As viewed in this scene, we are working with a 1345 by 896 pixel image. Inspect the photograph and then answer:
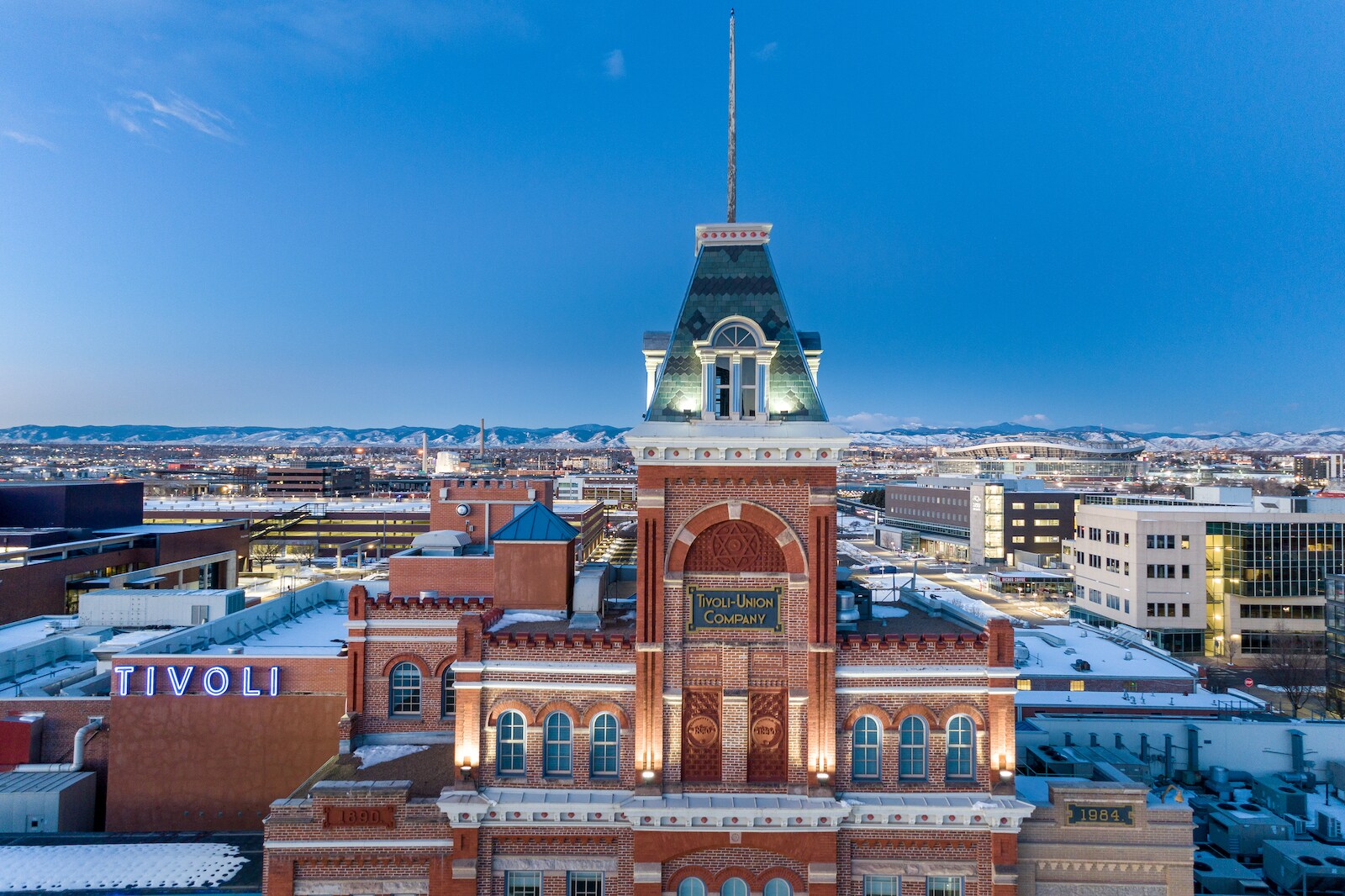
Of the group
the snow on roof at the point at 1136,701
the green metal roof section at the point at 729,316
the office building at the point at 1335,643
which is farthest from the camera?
the office building at the point at 1335,643

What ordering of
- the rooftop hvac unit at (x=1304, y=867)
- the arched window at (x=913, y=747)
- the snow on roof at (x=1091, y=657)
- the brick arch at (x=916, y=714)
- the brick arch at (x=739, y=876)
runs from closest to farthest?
the brick arch at (x=739, y=876)
the brick arch at (x=916, y=714)
the arched window at (x=913, y=747)
the rooftop hvac unit at (x=1304, y=867)
the snow on roof at (x=1091, y=657)

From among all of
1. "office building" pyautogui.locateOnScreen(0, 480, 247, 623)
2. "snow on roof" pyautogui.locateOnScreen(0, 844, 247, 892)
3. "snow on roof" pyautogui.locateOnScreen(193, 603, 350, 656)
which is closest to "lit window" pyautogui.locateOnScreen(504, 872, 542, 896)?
"snow on roof" pyautogui.locateOnScreen(0, 844, 247, 892)

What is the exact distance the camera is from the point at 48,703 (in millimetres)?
32312

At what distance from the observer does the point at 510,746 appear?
2209 centimetres

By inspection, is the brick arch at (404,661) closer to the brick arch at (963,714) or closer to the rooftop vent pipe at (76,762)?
the rooftop vent pipe at (76,762)

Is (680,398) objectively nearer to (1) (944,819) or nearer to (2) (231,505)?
(1) (944,819)

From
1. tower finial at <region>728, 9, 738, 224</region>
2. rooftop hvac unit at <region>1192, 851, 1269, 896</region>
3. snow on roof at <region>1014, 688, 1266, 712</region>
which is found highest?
tower finial at <region>728, 9, 738, 224</region>

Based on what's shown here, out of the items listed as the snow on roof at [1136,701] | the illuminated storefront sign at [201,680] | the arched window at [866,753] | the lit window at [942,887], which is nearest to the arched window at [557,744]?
the arched window at [866,753]

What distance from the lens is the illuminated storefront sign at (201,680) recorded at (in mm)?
31031

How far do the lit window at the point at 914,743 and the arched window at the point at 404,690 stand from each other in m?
16.9

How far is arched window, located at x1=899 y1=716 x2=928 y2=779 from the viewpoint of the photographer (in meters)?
21.6

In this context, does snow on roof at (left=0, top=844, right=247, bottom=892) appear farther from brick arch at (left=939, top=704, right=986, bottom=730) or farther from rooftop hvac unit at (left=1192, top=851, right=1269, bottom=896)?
rooftop hvac unit at (left=1192, top=851, right=1269, bottom=896)

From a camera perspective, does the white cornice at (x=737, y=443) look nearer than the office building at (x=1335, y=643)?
Yes

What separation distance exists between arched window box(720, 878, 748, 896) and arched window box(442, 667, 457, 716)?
441 inches
